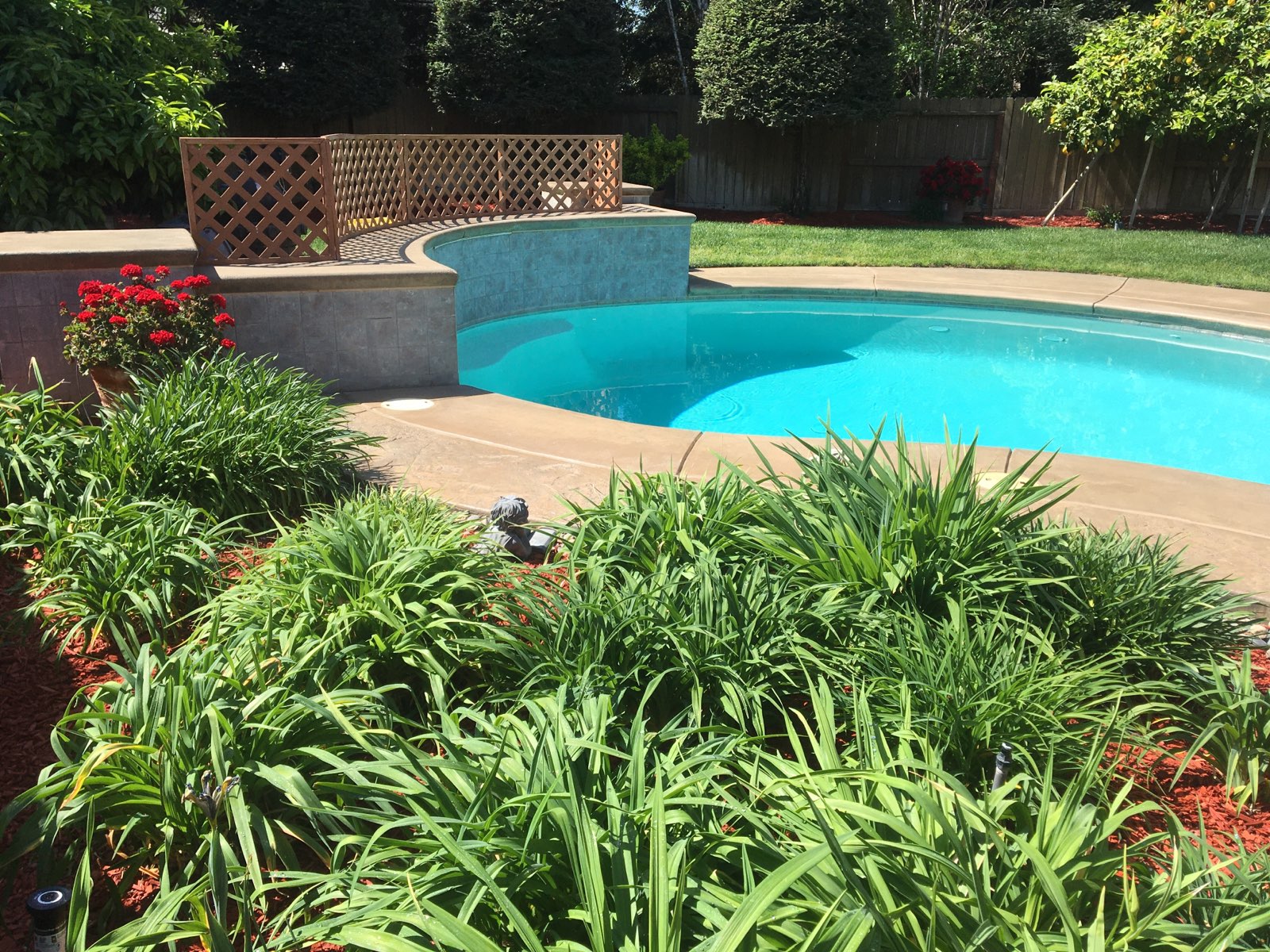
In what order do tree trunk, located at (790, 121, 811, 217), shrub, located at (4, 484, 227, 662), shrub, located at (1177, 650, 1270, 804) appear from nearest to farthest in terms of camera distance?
1. shrub, located at (1177, 650, 1270, 804)
2. shrub, located at (4, 484, 227, 662)
3. tree trunk, located at (790, 121, 811, 217)

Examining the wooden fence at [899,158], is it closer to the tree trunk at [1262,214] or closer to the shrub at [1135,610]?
the tree trunk at [1262,214]

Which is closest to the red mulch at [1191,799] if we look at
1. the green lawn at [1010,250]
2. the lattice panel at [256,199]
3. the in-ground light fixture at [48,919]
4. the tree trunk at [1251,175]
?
the in-ground light fixture at [48,919]

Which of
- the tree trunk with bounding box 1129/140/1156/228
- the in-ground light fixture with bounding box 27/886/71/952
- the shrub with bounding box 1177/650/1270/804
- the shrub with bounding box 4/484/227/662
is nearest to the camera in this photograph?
the in-ground light fixture with bounding box 27/886/71/952

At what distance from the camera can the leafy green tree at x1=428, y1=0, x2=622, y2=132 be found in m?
16.5

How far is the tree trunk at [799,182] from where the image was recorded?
58.5ft

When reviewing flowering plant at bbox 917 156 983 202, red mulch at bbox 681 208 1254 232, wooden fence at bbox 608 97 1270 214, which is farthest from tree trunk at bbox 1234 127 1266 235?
flowering plant at bbox 917 156 983 202

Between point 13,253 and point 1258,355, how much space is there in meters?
10.5

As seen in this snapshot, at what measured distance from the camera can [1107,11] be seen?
1959 centimetres

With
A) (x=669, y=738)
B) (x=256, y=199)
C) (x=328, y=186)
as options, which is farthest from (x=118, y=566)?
(x=328, y=186)

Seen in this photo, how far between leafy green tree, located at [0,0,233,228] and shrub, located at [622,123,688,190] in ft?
30.4

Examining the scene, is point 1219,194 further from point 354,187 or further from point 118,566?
point 118,566

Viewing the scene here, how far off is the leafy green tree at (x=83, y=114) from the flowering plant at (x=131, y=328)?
3.03 metres

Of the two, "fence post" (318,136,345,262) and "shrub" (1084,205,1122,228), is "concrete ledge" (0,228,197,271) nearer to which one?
"fence post" (318,136,345,262)

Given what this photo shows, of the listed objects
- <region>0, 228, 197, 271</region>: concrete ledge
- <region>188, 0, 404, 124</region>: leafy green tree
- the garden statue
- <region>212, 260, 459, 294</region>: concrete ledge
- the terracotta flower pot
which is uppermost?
<region>188, 0, 404, 124</region>: leafy green tree
